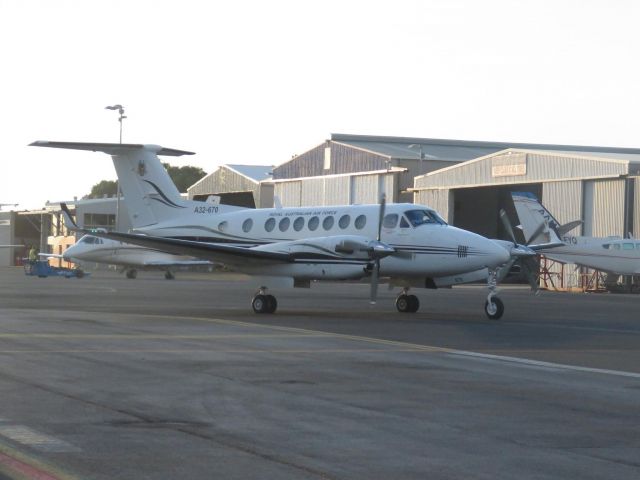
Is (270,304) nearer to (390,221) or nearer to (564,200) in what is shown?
(390,221)

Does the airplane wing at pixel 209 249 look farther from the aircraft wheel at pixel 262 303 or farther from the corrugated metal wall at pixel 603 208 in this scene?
the corrugated metal wall at pixel 603 208

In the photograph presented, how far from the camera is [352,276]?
1036 inches

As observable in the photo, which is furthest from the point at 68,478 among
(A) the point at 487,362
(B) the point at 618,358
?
(B) the point at 618,358

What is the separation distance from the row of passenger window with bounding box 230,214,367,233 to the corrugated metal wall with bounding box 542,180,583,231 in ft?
110

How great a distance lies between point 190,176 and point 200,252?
13453 cm

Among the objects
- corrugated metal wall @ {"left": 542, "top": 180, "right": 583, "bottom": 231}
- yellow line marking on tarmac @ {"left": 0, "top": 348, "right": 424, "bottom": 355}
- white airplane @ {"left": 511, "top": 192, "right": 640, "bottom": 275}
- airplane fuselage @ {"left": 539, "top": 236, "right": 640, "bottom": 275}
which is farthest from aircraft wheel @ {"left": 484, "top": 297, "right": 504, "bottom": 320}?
corrugated metal wall @ {"left": 542, "top": 180, "right": 583, "bottom": 231}

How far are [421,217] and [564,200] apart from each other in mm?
35114

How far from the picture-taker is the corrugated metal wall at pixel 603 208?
187 ft

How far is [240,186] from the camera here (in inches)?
3526

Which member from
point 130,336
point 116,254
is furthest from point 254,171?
point 130,336

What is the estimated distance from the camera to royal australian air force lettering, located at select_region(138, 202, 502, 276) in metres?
26.2

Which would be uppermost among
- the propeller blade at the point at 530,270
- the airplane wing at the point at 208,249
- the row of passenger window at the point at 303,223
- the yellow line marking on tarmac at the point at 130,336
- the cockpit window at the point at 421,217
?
the cockpit window at the point at 421,217

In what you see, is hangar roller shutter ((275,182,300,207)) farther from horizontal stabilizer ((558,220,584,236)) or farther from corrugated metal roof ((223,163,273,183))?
horizontal stabilizer ((558,220,584,236))

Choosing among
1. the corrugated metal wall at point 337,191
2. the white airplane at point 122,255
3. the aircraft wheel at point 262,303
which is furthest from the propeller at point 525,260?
the corrugated metal wall at point 337,191
